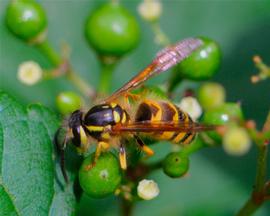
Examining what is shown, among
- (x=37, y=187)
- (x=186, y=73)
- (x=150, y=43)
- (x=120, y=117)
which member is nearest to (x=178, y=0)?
(x=150, y=43)

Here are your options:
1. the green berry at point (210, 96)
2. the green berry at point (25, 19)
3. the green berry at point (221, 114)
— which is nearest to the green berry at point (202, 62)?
the green berry at point (210, 96)

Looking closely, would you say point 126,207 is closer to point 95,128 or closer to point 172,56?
point 95,128

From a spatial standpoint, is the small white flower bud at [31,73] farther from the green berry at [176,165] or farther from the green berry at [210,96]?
the green berry at [176,165]

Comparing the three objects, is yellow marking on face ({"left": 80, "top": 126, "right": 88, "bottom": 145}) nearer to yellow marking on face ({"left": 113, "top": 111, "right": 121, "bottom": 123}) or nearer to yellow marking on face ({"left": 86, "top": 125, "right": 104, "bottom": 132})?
yellow marking on face ({"left": 86, "top": 125, "right": 104, "bottom": 132})

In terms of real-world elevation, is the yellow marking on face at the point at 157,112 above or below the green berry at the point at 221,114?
above

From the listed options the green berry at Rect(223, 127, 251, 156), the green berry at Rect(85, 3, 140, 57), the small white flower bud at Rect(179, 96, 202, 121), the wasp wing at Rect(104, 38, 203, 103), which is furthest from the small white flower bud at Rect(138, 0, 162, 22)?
the green berry at Rect(223, 127, 251, 156)

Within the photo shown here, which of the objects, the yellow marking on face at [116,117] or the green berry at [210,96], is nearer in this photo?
the yellow marking on face at [116,117]
